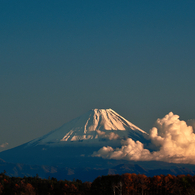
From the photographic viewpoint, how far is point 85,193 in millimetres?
145500

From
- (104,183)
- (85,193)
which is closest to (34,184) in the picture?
(85,193)

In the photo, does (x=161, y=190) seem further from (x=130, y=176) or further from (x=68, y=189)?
(x=68, y=189)

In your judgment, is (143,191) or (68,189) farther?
(68,189)

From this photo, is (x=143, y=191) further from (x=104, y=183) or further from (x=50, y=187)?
(x=50, y=187)

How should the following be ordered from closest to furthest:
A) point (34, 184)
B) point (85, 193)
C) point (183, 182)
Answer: point (183, 182), point (85, 193), point (34, 184)

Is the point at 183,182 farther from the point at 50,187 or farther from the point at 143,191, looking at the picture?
the point at 50,187

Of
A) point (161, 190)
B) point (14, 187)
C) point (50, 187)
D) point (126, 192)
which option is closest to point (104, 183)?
point (126, 192)

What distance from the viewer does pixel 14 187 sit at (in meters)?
153

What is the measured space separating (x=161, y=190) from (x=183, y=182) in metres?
6.84

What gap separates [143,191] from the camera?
425 feet

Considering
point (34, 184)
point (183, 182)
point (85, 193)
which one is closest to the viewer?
point (183, 182)

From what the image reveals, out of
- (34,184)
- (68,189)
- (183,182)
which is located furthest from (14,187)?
(183,182)

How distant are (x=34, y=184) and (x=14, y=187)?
727 centimetres

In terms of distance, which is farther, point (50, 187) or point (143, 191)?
point (50, 187)
